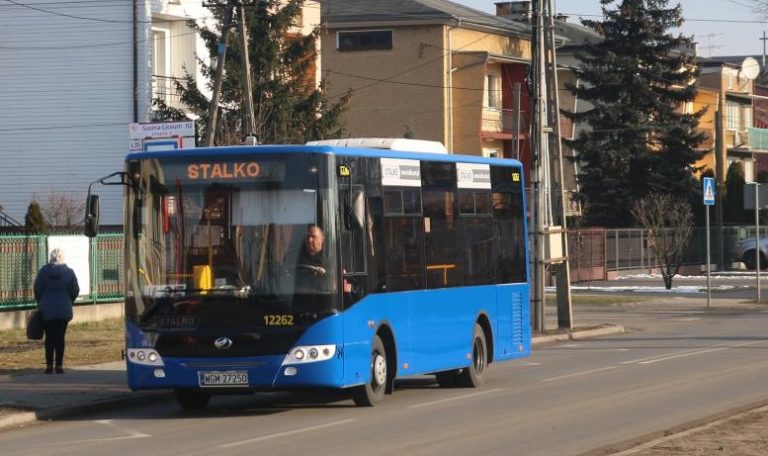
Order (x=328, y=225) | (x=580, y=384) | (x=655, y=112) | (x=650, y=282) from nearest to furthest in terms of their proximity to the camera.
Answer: (x=328, y=225), (x=580, y=384), (x=650, y=282), (x=655, y=112)

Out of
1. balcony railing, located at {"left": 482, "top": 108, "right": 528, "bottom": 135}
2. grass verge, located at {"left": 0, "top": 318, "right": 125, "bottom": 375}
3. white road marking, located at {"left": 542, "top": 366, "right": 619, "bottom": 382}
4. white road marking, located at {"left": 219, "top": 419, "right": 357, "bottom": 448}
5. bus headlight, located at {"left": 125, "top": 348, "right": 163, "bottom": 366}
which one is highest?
balcony railing, located at {"left": 482, "top": 108, "right": 528, "bottom": 135}

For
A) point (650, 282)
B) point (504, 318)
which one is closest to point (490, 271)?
point (504, 318)

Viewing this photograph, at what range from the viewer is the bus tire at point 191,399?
17078mm

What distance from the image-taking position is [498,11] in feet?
255

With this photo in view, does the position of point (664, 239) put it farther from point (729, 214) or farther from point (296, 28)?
point (729, 214)

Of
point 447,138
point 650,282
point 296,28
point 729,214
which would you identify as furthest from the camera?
point 729,214

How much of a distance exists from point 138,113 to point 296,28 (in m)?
7.13

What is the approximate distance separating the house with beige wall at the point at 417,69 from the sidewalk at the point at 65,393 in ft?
136

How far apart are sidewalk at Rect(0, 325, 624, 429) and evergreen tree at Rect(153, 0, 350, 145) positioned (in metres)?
21.3

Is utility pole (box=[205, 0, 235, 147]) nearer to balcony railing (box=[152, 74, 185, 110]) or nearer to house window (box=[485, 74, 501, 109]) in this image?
balcony railing (box=[152, 74, 185, 110])

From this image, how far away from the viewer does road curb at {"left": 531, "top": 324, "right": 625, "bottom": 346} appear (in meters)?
29.2

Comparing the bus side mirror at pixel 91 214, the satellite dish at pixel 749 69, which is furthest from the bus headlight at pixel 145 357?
the satellite dish at pixel 749 69

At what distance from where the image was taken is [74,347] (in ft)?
84.0

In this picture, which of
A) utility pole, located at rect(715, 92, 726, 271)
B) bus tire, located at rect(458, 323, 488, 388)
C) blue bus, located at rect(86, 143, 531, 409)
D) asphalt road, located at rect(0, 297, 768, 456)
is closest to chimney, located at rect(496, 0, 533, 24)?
utility pole, located at rect(715, 92, 726, 271)
